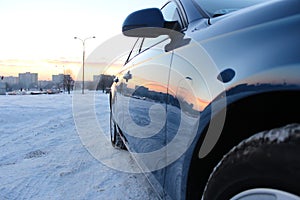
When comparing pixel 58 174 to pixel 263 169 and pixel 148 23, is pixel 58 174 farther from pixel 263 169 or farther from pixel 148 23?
pixel 263 169

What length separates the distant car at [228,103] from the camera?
900 millimetres

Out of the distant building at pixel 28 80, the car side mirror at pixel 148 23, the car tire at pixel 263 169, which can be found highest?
the distant building at pixel 28 80

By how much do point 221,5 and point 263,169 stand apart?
4.50 ft

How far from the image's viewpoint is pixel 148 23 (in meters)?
1.97

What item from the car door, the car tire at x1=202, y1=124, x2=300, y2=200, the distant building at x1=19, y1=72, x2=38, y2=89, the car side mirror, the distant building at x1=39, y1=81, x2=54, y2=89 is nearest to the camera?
the car tire at x1=202, y1=124, x2=300, y2=200

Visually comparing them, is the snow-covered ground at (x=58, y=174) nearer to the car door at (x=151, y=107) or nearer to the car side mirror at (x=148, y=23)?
the car door at (x=151, y=107)

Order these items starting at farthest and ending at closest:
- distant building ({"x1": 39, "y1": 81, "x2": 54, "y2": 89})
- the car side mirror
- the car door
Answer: distant building ({"x1": 39, "y1": 81, "x2": 54, "y2": 89})
the car side mirror
the car door

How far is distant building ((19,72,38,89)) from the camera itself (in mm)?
96500

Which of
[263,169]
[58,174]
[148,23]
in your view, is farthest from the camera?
[58,174]

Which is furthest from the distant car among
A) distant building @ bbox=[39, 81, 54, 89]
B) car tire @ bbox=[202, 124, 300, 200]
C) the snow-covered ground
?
distant building @ bbox=[39, 81, 54, 89]

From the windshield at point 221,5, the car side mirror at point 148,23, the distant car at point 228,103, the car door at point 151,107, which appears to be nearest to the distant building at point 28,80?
the car door at point 151,107

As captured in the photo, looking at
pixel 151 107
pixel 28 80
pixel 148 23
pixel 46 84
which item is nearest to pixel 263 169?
pixel 151 107

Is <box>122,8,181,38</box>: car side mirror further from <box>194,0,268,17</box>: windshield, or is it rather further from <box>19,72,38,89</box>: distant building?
<box>19,72,38,89</box>: distant building

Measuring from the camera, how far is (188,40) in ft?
5.48
